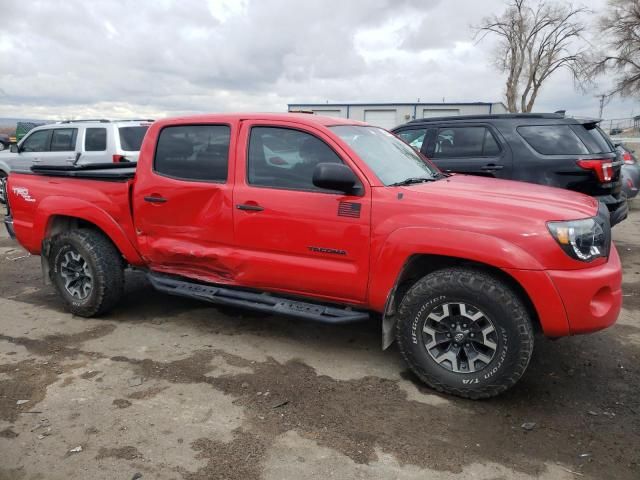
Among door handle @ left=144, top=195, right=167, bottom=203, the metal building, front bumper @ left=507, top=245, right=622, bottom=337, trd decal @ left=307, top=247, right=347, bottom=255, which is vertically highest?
the metal building

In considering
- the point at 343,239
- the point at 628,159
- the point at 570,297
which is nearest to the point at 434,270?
the point at 343,239

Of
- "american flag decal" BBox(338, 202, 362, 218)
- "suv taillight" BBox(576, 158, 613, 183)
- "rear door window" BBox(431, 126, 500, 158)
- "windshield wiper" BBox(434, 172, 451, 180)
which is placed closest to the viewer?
"american flag decal" BBox(338, 202, 362, 218)

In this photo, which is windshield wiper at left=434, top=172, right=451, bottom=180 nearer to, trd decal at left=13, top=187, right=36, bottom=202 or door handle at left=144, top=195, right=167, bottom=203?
door handle at left=144, top=195, right=167, bottom=203

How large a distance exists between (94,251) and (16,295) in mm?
1698

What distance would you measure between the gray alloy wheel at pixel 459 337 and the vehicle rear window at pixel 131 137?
7944 millimetres

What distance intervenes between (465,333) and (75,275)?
3.54 metres

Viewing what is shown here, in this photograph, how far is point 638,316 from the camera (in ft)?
15.9

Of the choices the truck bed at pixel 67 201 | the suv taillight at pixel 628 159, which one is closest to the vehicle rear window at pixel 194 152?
the truck bed at pixel 67 201

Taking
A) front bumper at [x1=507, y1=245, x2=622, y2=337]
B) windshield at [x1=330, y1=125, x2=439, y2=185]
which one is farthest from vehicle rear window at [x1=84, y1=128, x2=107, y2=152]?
front bumper at [x1=507, y1=245, x2=622, y2=337]

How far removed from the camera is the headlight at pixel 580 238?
121 inches

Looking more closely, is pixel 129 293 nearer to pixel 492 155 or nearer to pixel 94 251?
pixel 94 251

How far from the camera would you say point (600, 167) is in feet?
19.4

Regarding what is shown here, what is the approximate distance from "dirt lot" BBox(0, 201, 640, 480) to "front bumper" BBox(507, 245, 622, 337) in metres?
0.58

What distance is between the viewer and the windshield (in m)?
3.78
